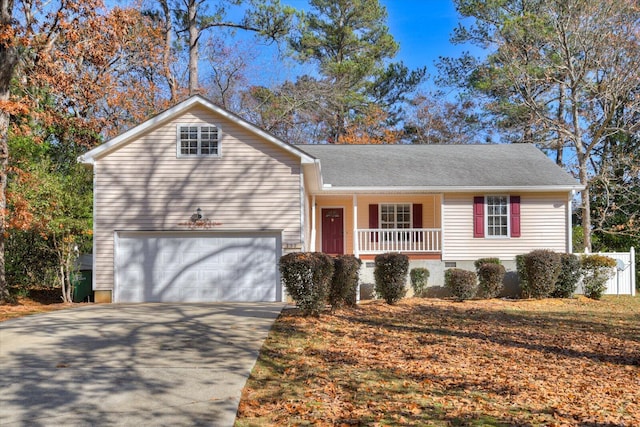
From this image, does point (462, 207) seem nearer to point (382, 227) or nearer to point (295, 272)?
point (382, 227)

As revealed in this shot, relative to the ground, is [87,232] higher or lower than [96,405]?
higher

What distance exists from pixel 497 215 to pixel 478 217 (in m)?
0.65

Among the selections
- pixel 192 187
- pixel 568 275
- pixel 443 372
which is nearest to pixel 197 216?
pixel 192 187

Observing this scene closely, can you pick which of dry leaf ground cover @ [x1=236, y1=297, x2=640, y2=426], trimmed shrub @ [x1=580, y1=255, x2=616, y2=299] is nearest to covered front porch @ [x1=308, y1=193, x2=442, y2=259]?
trimmed shrub @ [x1=580, y1=255, x2=616, y2=299]

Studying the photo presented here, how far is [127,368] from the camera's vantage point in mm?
7266

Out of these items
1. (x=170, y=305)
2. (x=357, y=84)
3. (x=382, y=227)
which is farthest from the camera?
(x=357, y=84)

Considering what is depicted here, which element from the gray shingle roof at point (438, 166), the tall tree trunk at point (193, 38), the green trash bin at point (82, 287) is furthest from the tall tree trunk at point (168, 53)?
the green trash bin at point (82, 287)

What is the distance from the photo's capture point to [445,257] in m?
18.3

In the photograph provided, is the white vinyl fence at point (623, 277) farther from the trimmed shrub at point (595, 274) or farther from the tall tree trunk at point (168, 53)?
the tall tree trunk at point (168, 53)

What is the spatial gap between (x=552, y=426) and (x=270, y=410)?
276cm

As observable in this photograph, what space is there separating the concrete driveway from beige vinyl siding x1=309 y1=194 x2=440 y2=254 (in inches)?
339

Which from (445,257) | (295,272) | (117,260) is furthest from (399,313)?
(117,260)

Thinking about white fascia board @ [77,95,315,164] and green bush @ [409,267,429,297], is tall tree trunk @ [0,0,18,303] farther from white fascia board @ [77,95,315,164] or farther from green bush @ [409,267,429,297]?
green bush @ [409,267,429,297]

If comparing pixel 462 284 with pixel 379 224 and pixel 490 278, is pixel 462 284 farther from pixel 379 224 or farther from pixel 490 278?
pixel 379 224
